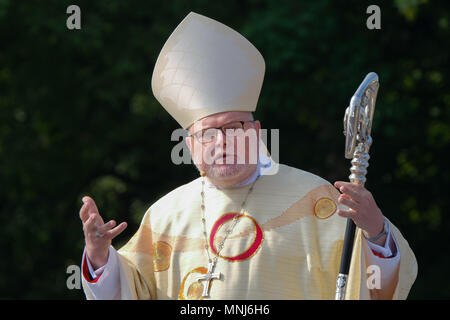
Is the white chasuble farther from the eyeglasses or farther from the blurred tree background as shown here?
the blurred tree background

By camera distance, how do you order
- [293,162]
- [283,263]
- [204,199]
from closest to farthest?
[283,263] → [204,199] → [293,162]

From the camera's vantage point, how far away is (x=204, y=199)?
16.1 ft

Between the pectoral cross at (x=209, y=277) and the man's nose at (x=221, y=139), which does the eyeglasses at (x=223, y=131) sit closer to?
the man's nose at (x=221, y=139)

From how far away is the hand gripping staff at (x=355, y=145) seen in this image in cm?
418

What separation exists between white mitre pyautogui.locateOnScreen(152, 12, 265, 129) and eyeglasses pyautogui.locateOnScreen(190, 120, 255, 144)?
86 millimetres

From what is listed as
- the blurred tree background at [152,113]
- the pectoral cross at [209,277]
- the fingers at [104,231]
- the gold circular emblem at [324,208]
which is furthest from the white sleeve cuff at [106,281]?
the blurred tree background at [152,113]

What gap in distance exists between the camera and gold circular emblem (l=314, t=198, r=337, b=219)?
15.3ft

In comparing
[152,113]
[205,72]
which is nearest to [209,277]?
[205,72]

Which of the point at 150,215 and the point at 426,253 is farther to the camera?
the point at 426,253

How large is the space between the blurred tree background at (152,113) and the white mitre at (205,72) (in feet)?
15.1

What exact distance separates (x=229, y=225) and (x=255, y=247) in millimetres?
202

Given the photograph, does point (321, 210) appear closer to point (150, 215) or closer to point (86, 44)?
point (150, 215)

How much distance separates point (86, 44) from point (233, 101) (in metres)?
5.24

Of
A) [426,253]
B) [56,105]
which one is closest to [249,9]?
[56,105]
